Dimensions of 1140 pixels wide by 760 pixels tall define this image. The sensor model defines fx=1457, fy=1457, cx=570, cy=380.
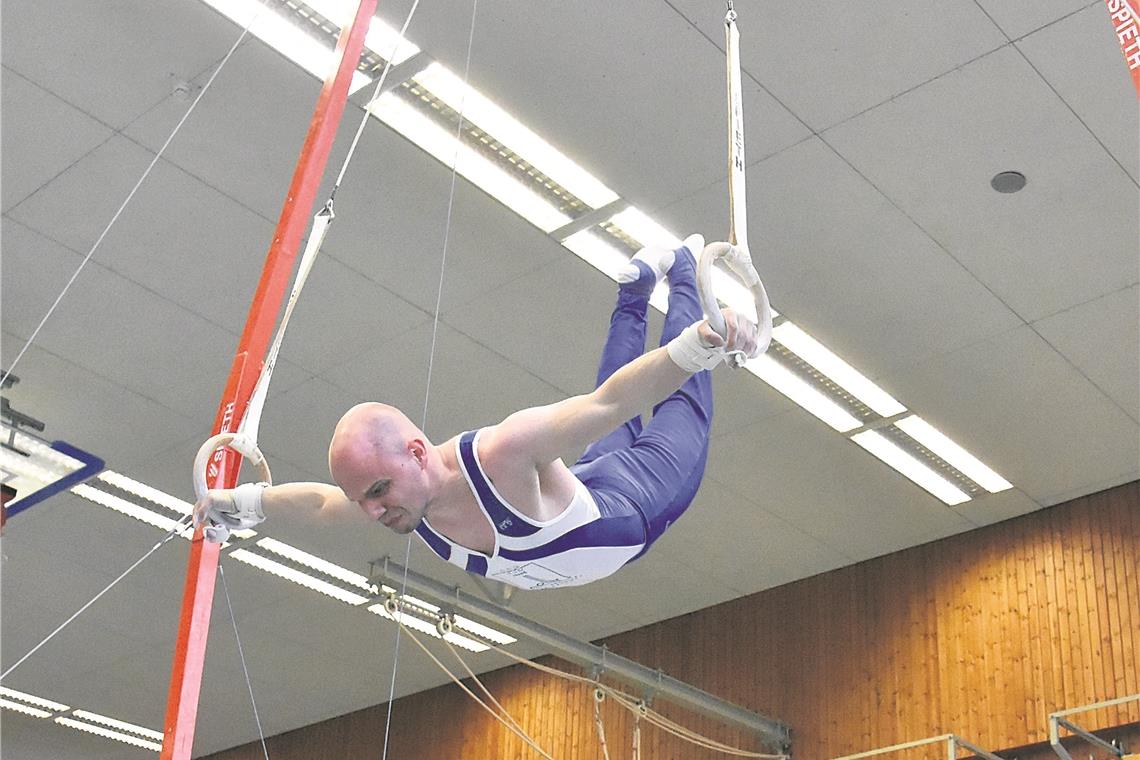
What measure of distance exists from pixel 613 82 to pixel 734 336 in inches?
141

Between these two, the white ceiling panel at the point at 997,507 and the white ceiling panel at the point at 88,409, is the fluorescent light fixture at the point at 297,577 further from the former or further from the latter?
the white ceiling panel at the point at 997,507

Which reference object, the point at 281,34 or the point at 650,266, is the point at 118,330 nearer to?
the point at 281,34

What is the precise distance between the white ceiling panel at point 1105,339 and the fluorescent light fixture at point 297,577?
19.3 ft

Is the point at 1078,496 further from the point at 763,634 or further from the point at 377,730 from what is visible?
the point at 377,730

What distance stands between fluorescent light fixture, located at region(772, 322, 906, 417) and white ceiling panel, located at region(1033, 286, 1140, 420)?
3.41 feet

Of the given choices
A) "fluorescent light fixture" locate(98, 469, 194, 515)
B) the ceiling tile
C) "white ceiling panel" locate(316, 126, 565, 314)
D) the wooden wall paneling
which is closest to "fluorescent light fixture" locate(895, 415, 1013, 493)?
the wooden wall paneling

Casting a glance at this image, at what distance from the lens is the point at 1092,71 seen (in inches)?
246

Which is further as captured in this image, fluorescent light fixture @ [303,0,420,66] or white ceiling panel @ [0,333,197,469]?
white ceiling panel @ [0,333,197,469]

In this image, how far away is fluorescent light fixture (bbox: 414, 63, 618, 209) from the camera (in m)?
6.55

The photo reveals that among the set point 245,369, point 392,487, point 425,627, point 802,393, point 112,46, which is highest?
point 112,46

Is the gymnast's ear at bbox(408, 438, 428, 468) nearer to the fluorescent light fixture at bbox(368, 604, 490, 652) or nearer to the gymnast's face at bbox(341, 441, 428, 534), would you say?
the gymnast's face at bbox(341, 441, 428, 534)

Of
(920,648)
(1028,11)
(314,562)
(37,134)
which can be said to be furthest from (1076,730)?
(37,134)

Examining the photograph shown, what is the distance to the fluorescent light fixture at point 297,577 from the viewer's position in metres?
11.0

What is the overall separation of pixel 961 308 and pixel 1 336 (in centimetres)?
540
